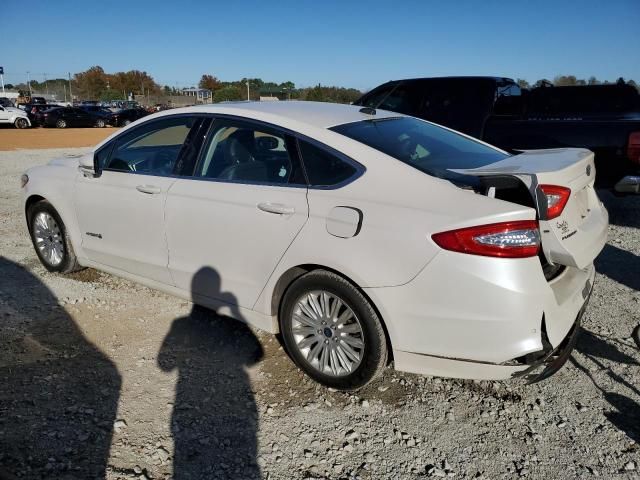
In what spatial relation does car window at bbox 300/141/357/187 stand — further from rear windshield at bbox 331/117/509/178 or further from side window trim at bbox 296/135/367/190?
rear windshield at bbox 331/117/509/178

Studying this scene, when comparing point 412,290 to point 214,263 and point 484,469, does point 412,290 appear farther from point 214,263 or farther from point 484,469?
point 214,263

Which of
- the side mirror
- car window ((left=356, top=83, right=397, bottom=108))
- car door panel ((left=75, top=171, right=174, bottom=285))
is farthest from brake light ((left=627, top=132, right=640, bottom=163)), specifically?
the side mirror

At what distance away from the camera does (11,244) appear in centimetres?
601

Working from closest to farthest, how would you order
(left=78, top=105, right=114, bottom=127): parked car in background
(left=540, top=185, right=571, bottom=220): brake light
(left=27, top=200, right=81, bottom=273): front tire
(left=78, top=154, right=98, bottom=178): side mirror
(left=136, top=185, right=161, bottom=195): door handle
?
(left=540, top=185, right=571, bottom=220): brake light → (left=136, top=185, right=161, bottom=195): door handle → (left=78, top=154, right=98, bottom=178): side mirror → (left=27, top=200, right=81, bottom=273): front tire → (left=78, top=105, right=114, bottom=127): parked car in background

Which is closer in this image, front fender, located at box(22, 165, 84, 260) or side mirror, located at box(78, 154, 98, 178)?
side mirror, located at box(78, 154, 98, 178)

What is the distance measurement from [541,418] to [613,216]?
5.33 meters

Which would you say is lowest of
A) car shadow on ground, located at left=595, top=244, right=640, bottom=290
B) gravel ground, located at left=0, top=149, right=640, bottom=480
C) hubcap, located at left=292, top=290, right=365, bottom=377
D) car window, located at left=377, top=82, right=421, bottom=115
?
gravel ground, located at left=0, top=149, right=640, bottom=480

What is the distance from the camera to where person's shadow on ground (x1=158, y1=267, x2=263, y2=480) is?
2.54 metres

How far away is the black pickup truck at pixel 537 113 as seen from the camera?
598 centimetres

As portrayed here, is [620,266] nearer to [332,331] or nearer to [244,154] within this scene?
[332,331]

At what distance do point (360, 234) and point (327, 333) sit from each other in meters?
0.67

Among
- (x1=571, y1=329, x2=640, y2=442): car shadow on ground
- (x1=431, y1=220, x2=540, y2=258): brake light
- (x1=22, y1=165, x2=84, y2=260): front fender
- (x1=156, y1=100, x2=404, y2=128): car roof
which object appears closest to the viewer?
(x1=431, y1=220, x2=540, y2=258): brake light

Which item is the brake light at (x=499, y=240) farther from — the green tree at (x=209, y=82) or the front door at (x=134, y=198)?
the green tree at (x=209, y=82)

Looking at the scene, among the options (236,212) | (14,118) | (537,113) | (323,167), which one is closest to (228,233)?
(236,212)
